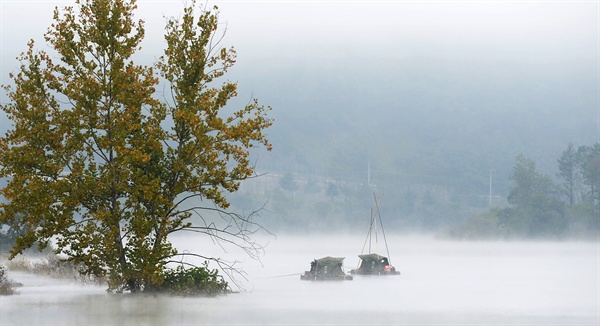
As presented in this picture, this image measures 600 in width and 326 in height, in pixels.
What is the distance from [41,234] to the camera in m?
35.7

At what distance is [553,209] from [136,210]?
138 m

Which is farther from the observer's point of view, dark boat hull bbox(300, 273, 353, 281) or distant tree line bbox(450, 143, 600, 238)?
distant tree line bbox(450, 143, 600, 238)

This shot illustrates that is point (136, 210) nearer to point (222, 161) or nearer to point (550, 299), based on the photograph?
point (222, 161)

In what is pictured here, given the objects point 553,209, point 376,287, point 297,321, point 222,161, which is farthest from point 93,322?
point 553,209

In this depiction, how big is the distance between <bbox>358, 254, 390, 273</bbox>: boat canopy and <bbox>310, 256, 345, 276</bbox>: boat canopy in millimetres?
4291

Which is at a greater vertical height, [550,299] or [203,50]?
[203,50]

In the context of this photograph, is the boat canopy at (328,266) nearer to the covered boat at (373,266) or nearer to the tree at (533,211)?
the covered boat at (373,266)

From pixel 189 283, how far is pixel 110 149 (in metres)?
5.75

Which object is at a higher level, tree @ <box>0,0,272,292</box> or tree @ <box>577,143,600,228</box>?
tree @ <box>577,143,600,228</box>

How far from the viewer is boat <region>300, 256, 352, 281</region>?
196 feet

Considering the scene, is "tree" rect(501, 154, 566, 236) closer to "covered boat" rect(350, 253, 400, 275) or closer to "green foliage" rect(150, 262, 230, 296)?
"covered boat" rect(350, 253, 400, 275)

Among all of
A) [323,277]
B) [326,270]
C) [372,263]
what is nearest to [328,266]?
[326,270]

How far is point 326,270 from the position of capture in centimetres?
6069

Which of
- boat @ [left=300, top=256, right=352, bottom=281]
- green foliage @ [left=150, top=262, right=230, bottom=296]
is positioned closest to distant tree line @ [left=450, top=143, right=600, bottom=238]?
boat @ [left=300, top=256, right=352, bottom=281]
